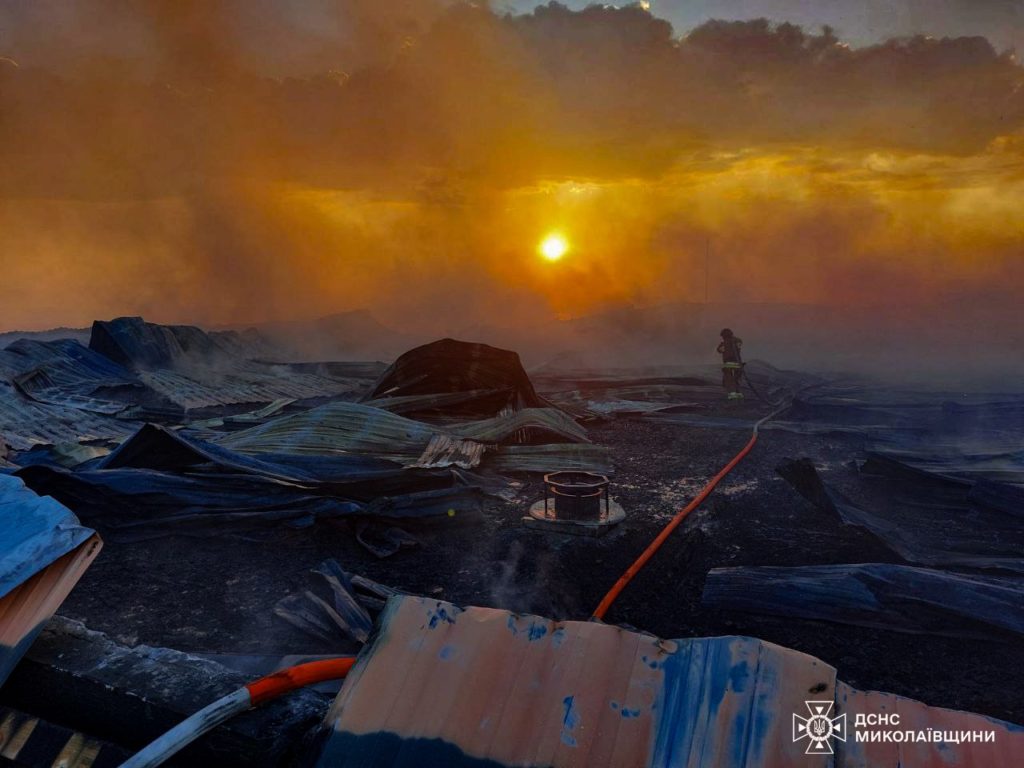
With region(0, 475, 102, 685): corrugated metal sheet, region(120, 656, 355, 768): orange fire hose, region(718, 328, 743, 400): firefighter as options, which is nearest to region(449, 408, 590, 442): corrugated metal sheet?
region(0, 475, 102, 685): corrugated metal sheet

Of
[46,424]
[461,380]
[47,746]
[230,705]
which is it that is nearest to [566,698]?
[230,705]

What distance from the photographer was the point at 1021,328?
1703 inches

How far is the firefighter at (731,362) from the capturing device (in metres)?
16.8

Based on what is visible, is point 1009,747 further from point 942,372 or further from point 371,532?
point 942,372

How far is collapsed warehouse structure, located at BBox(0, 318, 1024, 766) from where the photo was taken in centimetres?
200

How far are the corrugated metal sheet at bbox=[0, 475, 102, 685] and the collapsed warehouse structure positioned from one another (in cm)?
1

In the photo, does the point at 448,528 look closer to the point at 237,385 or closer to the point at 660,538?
the point at 660,538

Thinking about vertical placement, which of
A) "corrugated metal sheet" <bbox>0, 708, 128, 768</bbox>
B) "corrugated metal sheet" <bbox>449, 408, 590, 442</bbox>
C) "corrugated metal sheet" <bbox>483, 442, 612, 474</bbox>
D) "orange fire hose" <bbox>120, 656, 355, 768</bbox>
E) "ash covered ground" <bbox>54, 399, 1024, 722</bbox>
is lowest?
"corrugated metal sheet" <bbox>0, 708, 128, 768</bbox>

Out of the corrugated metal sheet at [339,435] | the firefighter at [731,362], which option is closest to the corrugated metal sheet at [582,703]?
the corrugated metal sheet at [339,435]

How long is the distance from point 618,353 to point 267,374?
866 inches

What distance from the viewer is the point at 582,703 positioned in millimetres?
2047

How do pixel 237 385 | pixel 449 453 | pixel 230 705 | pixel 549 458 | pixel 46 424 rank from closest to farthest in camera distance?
pixel 230 705, pixel 449 453, pixel 549 458, pixel 46 424, pixel 237 385

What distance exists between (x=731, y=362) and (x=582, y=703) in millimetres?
16074

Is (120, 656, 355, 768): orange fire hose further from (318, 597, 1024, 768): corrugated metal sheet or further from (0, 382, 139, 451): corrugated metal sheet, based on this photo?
(0, 382, 139, 451): corrugated metal sheet
